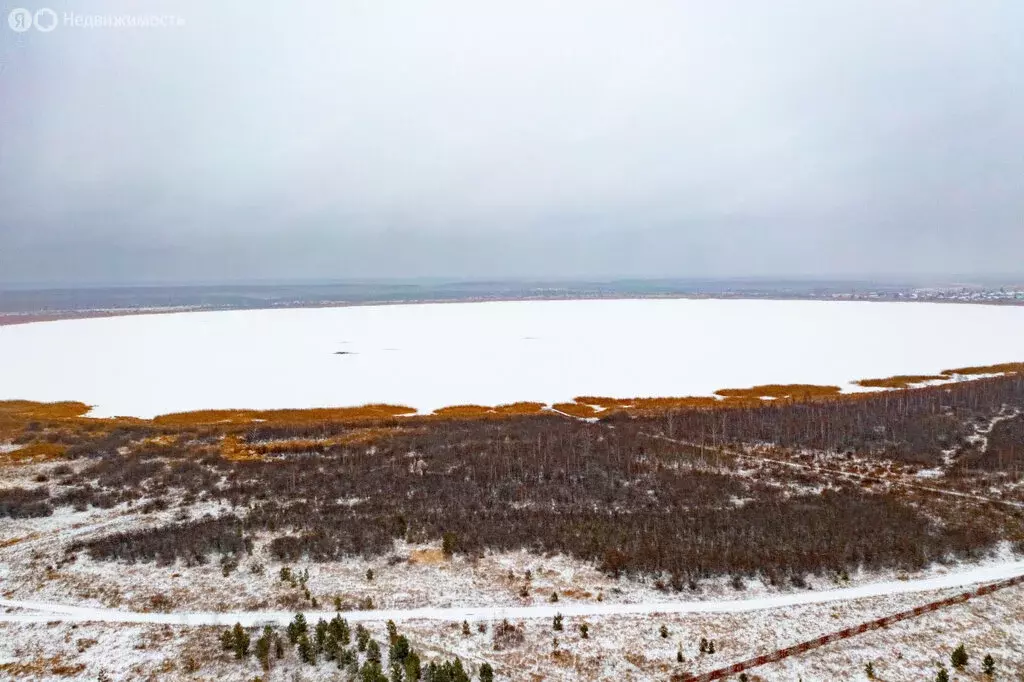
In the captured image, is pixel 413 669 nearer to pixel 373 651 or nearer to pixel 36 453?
pixel 373 651

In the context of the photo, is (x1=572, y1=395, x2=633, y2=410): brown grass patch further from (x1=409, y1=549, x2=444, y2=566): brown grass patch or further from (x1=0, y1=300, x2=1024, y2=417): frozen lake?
(x1=409, y1=549, x2=444, y2=566): brown grass patch

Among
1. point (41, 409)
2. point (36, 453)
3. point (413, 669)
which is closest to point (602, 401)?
point (36, 453)

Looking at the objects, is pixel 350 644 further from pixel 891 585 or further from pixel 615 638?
pixel 891 585

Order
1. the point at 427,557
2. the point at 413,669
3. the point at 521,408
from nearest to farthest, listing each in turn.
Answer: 1. the point at 413,669
2. the point at 427,557
3. the point at 521,408

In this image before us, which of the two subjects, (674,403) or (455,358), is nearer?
(674,403)

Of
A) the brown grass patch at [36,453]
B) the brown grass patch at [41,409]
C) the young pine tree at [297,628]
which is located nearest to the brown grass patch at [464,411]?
the brown grass patch at [36,453]

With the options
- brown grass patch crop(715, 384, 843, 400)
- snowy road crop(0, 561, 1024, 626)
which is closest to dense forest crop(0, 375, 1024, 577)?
snowy road crop(0, 561, 1024, 626)
